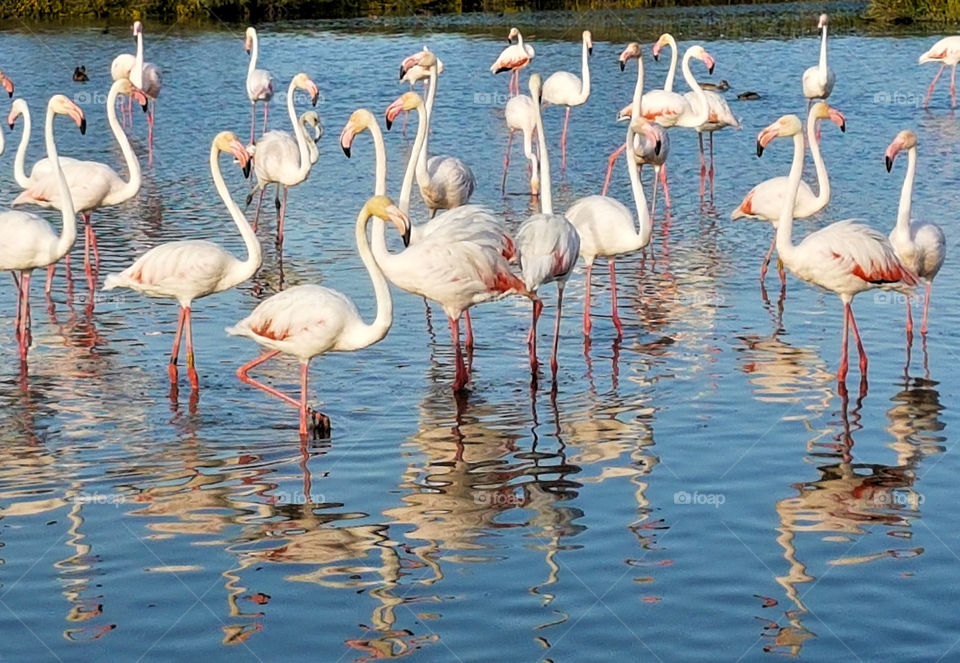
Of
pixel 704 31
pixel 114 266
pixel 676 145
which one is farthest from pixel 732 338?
pixel 704 31

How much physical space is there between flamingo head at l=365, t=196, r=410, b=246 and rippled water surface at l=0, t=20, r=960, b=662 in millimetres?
1145

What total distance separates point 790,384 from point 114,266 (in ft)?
19.3

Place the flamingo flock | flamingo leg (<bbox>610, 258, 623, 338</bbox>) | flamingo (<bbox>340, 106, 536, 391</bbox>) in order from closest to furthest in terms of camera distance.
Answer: the flamingo flock, flamingo (<bbox>340, 106, 536, 391</bbox>), flamingo leg (<bbox>610, 258, 623, 338</bbox>)

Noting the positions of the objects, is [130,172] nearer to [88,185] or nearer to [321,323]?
[88,185]

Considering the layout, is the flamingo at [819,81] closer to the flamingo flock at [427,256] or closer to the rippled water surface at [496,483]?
the rippled water surface at [496,483]

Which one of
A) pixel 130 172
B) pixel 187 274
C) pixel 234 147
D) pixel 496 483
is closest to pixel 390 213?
pixel 496 483

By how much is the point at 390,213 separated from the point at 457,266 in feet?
3.16

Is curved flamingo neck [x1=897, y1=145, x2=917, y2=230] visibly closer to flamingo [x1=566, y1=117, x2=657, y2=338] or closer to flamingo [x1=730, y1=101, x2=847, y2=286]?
flamingo [x1=730, y1=101, x2=847, y2=286]

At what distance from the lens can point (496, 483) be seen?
7355mm

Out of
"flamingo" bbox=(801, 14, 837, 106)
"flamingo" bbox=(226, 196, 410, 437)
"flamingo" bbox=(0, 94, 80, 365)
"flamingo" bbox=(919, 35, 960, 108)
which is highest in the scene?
"flamingo" bbox=(919, 35, 960, 108)

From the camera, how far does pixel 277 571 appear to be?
6234 millimetres

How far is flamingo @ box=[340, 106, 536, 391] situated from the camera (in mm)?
8586

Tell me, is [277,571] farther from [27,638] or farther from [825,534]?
[825,534]

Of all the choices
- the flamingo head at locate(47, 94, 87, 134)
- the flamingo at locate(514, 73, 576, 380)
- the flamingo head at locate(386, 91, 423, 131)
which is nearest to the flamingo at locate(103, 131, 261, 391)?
the flamingo head at locate(386, 91, 423, 131)
